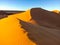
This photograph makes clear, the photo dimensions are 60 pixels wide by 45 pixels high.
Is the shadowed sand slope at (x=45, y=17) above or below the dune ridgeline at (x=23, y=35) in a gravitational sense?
below

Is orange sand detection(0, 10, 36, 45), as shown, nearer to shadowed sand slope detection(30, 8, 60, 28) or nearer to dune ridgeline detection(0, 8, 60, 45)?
dune ridgeline detection(0, 8, 60, 45)

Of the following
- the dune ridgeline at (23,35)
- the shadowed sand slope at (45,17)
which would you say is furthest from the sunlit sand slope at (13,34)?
the shadowed sand slope at (45,17)

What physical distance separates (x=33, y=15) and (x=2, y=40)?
129 cm

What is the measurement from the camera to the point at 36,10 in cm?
366

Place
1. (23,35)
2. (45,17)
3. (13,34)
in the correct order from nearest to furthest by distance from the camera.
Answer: (23,35)
(13,34)
(45,17)

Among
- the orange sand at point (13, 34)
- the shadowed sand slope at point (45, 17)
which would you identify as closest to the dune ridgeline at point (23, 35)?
the orange sand at point (13, 34)

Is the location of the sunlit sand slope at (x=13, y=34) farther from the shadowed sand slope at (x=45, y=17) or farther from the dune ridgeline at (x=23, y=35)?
the shadowed sand slope at (x=45, y=17)

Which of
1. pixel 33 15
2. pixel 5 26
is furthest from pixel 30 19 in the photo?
pixel 5 26

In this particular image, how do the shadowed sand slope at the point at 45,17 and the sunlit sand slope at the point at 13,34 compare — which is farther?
the shadowed sand slope at the point at 45,17

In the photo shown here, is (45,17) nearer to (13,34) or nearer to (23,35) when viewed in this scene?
(13,34)

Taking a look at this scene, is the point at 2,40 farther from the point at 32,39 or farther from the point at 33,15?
the point at 33,15

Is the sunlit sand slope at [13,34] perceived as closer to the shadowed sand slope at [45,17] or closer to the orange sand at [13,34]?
the orange sand at [13,34]

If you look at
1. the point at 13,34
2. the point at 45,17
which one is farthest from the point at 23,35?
the point at 45,17

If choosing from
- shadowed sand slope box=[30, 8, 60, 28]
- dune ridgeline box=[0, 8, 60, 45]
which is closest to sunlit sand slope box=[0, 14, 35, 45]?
dune ridgeline box=[0, 8, 60, 45]
